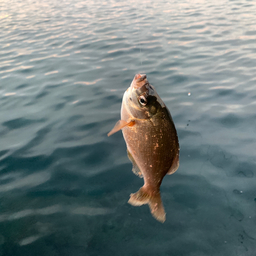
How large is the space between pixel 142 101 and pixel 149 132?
1.10ft

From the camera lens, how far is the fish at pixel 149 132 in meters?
2.63

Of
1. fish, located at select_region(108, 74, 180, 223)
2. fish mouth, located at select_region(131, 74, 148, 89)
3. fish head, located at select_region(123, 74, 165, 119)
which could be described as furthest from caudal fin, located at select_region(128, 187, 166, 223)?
fish mouth, located at select_region(131, 74, 148, 89)

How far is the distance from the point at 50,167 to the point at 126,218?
6.20 ft

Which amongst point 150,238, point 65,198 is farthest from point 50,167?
point 150,238

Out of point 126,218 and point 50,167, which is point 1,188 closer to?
point 50,167

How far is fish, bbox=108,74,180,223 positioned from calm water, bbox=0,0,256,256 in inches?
43.8

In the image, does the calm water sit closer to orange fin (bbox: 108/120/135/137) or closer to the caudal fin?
the caudal fin

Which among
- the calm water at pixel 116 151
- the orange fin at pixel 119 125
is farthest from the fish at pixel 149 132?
the calm water at pixel 116 151

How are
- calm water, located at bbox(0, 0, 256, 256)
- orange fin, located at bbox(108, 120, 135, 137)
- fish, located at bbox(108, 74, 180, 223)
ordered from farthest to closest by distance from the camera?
calm water, located at bbox(0, 0, 256, 256) < fish, located at bbox(108, 74, 180, 223) < orange fin, located at bbox(108, 120, 135, 137)

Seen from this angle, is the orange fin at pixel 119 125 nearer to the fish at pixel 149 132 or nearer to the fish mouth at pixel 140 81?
the fish at pixel 149 132

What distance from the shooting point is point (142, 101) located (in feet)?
8.71

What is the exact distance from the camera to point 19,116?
657 cm

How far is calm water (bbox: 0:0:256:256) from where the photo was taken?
3.59 meters

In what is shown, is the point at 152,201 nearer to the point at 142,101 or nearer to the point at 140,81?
the point at 142,101
